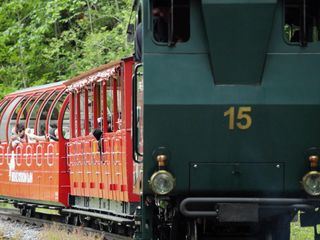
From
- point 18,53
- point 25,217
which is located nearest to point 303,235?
point 25,217

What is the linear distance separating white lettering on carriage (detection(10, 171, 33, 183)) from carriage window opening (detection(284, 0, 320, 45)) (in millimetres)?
12096

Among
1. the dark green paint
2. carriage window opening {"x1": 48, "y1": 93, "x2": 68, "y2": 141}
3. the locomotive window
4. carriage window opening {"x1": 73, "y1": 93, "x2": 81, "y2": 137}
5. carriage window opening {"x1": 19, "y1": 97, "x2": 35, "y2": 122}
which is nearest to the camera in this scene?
the dark green paint

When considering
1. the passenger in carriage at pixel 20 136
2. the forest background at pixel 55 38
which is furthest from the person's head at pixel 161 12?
the forest background at pixel 55 38

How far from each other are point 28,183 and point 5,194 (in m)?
2.42

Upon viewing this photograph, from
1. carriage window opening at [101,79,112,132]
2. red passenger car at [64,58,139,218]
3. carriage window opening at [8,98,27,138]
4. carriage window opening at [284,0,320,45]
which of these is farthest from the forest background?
carriage window opening at [284,0,320,45]

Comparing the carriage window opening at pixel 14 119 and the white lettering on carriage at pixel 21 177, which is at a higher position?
the carriage window opening at pixel 14 119

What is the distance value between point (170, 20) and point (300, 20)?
4.40ft

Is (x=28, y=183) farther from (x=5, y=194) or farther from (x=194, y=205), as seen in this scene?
(x=194, y=205)

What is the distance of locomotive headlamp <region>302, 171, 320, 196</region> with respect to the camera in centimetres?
959

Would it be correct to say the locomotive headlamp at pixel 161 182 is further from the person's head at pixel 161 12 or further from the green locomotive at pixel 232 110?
the person's head at pixel 161 12

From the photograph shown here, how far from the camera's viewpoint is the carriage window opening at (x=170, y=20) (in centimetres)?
976

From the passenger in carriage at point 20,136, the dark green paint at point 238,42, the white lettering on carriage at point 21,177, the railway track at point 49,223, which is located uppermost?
the dark green paint at point 238,42

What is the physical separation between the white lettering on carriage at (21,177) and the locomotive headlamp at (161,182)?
11729mm

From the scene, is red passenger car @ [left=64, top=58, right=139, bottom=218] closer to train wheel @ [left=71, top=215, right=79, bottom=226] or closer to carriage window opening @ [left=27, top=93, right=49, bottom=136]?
train wheel @ [left=71, top=215, right=79, bottom=226]
